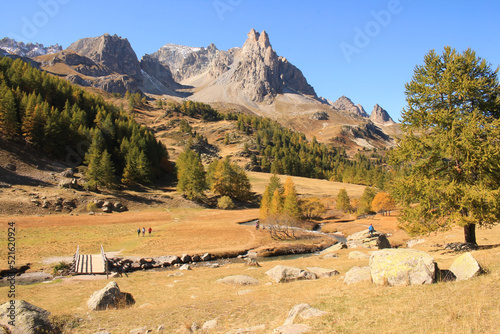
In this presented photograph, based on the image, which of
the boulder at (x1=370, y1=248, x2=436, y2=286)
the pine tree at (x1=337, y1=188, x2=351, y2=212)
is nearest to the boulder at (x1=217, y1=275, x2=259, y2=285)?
the boulder at (x1=370, y1=248, x2=436, y2=286)

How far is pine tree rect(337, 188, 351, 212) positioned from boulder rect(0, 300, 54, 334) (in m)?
84.5

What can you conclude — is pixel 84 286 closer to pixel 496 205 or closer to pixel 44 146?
pixel 496 205

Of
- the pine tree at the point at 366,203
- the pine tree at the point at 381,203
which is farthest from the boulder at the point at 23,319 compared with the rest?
the pine tree at the point at 381,203

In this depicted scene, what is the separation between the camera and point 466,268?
12.4 m

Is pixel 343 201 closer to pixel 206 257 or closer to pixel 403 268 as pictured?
Answer: pixel 206 257

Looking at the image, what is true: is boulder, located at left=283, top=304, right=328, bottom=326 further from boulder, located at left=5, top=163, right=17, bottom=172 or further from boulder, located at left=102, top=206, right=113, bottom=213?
boulder, located at left=5, top=163, right=17, bottom=172

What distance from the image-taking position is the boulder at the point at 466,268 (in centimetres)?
1205

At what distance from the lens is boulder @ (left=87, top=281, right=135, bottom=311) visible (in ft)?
48.3

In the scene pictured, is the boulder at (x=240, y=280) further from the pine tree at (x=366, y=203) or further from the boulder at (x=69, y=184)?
the pine tree at (x=366, y=203)

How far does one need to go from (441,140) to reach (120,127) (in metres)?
121

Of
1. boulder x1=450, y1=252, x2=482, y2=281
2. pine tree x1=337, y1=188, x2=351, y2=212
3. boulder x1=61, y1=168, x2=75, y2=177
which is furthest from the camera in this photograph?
pine tree x1=337, y1=188, x2=351, y2=212

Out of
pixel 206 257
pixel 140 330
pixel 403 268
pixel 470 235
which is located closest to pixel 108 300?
pixel 140 330

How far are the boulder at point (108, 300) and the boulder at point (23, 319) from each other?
3.19 m

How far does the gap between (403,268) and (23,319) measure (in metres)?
16.5
